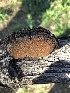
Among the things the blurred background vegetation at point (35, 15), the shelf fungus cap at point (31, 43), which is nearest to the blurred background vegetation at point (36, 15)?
the blurred background vegetation at point (35, 15)

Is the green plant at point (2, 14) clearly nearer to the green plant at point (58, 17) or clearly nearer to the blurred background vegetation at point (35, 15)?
the blurred background vegetation at point (35, 15)

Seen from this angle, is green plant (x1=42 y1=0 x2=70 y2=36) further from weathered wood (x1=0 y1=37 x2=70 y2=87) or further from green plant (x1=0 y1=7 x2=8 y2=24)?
weathered wood (x1=0 y1=37 x2=70 y2=87)

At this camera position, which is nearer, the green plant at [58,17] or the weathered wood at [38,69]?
the weathered wood at [38,69]

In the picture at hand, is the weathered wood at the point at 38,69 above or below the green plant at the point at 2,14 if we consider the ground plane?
below

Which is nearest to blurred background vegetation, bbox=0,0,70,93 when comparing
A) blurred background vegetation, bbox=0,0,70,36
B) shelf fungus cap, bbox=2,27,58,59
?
blurred background vegetation, bbox=0,0,70,36

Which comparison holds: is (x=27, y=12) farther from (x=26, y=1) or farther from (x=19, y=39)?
(x=19, y=39)

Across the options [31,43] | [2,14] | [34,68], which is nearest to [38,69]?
[34,68]

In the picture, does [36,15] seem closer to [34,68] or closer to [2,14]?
[2,14]
